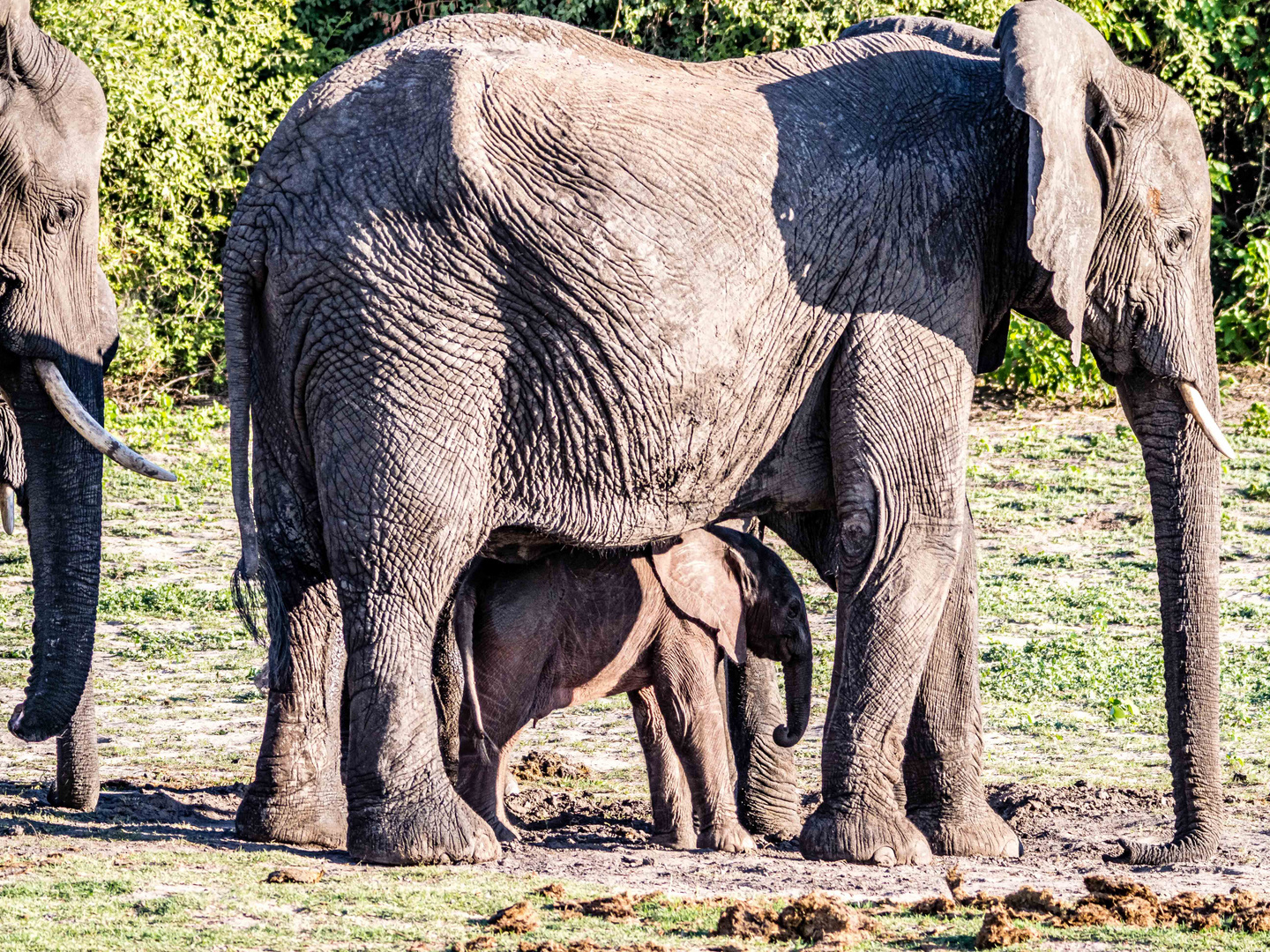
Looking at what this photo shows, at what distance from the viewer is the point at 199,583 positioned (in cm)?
1120

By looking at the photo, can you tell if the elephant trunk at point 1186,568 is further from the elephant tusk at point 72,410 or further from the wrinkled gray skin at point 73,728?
the wrinkled gray skin at point 73,728

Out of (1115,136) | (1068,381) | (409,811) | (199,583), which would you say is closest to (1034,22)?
(1115,136)

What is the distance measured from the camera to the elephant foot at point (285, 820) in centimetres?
695

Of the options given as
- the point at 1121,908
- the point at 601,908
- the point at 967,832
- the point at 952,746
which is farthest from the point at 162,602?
the point at 1121,908

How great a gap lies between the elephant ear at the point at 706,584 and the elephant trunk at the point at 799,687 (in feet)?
0.87

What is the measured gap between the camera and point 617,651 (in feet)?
24.9

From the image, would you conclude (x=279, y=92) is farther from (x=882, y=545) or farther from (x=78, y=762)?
(x=882, y=545)

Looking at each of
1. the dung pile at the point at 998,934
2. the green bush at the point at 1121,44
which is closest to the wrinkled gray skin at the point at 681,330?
the dung pile at the point at 998,934

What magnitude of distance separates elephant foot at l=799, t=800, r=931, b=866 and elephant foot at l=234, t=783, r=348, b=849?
165 centimetres

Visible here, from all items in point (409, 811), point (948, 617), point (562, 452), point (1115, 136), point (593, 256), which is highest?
point (1115, 136)

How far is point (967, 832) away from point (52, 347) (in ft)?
12.1

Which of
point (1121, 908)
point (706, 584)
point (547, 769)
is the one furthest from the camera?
point (547, 769)

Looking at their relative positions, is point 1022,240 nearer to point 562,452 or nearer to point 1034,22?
point 1034,22

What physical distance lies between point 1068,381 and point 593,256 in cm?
1099
